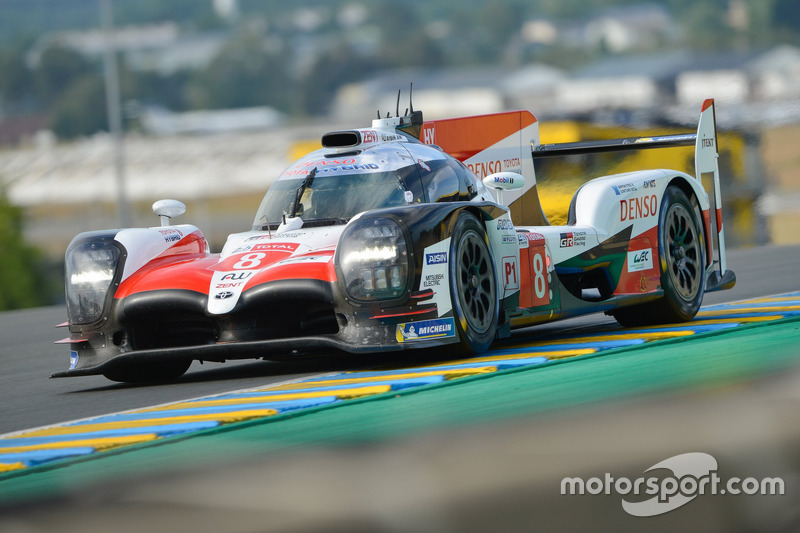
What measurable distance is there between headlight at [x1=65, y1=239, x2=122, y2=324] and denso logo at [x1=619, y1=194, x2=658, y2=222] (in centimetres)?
328

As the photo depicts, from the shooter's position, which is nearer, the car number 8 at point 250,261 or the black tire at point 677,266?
the car number 8 at point 250,261

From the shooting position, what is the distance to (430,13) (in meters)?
154

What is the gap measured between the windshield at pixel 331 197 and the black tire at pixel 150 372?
947mm

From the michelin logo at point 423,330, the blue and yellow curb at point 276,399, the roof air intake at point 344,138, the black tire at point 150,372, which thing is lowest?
the blue and yellow curb at point 276,399

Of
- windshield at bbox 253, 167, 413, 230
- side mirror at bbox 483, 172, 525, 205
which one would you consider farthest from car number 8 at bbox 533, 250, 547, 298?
windshield at bbox 253, 167, 413, 230

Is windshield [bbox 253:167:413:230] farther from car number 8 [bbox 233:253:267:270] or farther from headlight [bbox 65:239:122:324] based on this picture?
headlight [bbox 65:239:122:324]

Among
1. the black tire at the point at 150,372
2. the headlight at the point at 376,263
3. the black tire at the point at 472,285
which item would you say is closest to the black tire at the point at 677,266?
the black tire at the point at 472,285

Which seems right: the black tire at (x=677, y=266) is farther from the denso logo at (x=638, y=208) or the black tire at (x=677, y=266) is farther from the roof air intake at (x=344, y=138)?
the roof air intake at (x=344, y=138)

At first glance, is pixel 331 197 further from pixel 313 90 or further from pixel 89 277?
pixel 313 90

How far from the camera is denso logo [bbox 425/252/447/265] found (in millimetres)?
7051

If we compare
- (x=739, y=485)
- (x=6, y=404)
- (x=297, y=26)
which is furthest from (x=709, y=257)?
(x=297, y=26)

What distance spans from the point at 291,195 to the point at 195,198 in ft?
96.5

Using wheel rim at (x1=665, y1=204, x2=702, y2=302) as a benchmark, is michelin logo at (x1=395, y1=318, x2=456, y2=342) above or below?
below

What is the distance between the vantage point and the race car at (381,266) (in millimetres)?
7039
